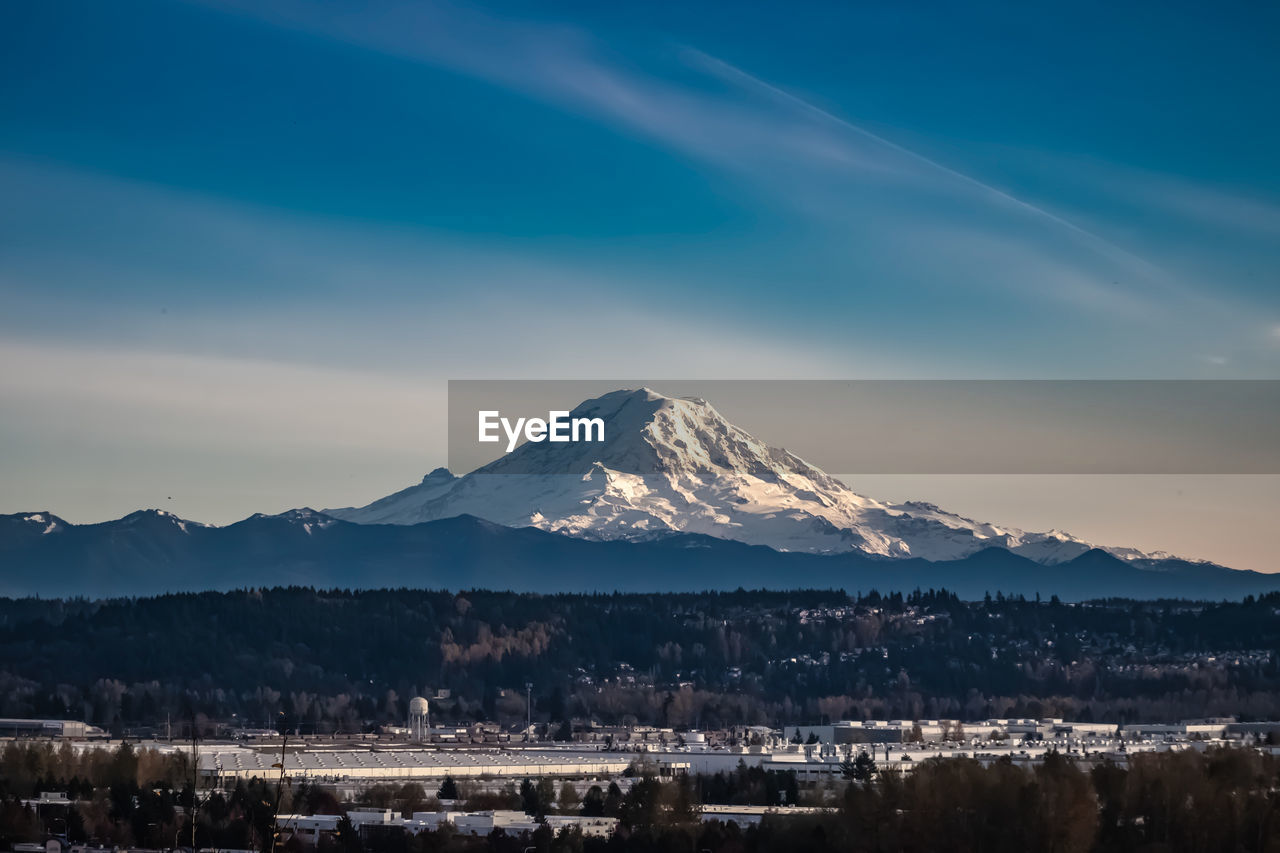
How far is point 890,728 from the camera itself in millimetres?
180750

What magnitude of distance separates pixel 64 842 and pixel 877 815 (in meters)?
34.9

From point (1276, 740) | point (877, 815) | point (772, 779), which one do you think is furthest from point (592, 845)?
point (1276, 740)

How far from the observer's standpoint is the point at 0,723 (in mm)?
183875

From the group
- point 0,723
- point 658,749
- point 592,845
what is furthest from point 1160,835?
point 0,723

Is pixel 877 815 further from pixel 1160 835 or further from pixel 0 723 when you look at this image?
pixel 0 723

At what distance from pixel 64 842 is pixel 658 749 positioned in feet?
248

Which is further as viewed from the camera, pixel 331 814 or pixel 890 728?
pixel 890 728

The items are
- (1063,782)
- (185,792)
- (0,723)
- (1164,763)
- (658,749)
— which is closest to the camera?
(1063,782)

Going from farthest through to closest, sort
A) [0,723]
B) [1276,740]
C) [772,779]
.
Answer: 1. [0,723]
2. [1276,740]
3. [772,779]

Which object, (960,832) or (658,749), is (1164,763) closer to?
(960,832)

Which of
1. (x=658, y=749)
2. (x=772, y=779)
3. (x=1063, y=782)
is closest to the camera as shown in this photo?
(x=1063, y=782)

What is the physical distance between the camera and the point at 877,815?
95.1 meters

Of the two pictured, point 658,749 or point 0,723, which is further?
point 0,723

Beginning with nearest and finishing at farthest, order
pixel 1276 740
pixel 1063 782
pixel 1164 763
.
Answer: pixel 1063 782, pixel 1164 763, pixel 1276 740
